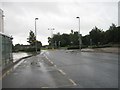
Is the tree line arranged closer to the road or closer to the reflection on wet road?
the road

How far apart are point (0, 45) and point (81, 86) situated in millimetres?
10696

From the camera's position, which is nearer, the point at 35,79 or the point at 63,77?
the point at 35,79

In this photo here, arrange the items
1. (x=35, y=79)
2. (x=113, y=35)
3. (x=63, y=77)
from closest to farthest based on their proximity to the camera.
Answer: (x=35, y=79) → (x=63, y=77) → (x=113, y=35)

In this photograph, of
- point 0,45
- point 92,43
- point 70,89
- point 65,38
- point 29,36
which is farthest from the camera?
point 65,38

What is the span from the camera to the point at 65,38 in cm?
17412

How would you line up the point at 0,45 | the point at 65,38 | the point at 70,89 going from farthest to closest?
the point at 65,38 → the point at 0,45 → the point at 70,89

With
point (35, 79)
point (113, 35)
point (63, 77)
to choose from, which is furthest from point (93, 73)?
point (113, 35)

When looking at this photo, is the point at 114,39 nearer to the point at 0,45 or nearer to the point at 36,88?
the point at 0,45

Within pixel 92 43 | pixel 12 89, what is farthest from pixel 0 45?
pixel 92 43

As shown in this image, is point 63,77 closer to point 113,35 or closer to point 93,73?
point 93,73

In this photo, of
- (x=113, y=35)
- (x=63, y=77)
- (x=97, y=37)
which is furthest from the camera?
(x=97, y=37)

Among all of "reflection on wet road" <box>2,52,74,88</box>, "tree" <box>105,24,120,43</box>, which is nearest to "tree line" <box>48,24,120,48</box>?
"tree" <box>105,24,120,43</box>

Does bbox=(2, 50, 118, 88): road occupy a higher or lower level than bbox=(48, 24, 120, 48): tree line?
lower

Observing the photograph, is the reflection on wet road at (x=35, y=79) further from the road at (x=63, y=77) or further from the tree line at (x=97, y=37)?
the tree line at (x=97, y=37)
